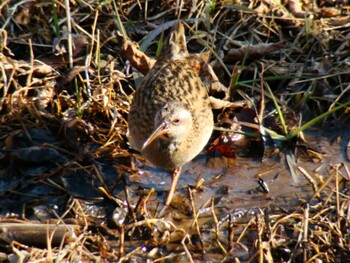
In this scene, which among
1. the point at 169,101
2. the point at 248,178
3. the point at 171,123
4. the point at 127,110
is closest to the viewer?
the point at 171,123

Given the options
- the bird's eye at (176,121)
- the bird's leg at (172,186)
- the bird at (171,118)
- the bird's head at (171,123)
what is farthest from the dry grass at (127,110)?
the bird's eye at (176,121)

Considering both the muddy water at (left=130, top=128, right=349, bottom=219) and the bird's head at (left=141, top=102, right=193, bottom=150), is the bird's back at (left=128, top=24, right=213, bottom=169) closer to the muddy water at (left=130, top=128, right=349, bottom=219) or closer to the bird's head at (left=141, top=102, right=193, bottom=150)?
the bird's head at (left=141, top=102, right=193, bottom=150)

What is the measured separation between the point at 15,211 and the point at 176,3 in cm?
278

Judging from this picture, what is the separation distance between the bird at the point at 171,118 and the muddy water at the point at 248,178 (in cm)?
24

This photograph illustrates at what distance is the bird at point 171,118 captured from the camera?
5594 millimetres

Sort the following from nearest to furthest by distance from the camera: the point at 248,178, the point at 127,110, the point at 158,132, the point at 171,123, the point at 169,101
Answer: the point at 158,132 < the point at 171,123 < the point at 169,101 < the point at 248,178 < the point at 127,110

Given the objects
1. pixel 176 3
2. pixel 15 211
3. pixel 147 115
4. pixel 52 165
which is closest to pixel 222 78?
pixel 176 3

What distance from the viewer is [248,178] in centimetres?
614

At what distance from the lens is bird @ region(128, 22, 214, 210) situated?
18.4 feet

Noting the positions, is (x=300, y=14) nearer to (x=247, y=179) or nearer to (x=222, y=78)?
(x=222, y=78)

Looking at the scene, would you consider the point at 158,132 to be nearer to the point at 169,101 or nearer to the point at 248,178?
the point at 169,101

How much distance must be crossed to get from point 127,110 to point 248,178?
1.24 meters

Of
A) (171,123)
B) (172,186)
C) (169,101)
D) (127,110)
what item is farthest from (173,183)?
(127,110)

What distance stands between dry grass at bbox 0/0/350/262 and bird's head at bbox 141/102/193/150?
47 centimetres
